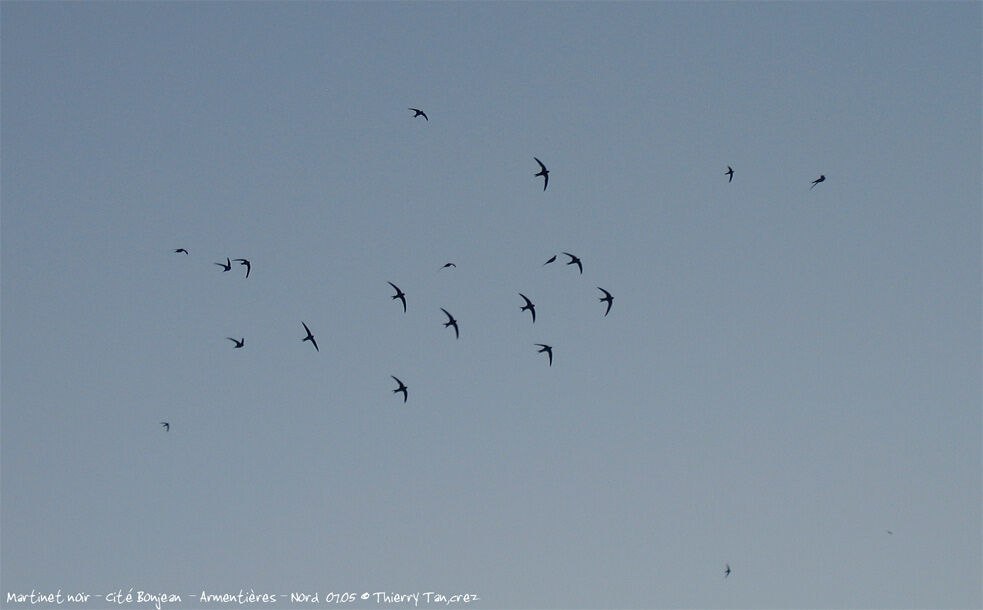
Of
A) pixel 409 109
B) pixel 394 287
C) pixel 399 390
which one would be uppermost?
pixel 409 109

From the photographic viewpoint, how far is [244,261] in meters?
116

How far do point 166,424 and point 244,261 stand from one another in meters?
11.7

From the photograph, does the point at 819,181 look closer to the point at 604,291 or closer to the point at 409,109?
the point at 604,291

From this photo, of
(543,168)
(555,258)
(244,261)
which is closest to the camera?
(555,258)

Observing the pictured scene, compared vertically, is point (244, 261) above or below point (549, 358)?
above

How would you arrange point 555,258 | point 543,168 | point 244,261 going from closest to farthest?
1. point 555,258
2. point 543,168
3. point 244,261

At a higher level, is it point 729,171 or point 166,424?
point 729,171

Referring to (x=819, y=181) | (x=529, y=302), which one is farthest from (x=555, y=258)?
(x=819, y=181)

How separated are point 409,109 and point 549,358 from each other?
52.4 feet

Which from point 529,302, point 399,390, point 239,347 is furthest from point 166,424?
point 529,302

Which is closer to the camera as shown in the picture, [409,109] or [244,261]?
[409,109]

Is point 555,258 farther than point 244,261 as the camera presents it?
No

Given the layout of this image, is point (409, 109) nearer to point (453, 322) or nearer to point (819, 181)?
point (453, 322)

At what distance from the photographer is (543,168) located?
107438mm
